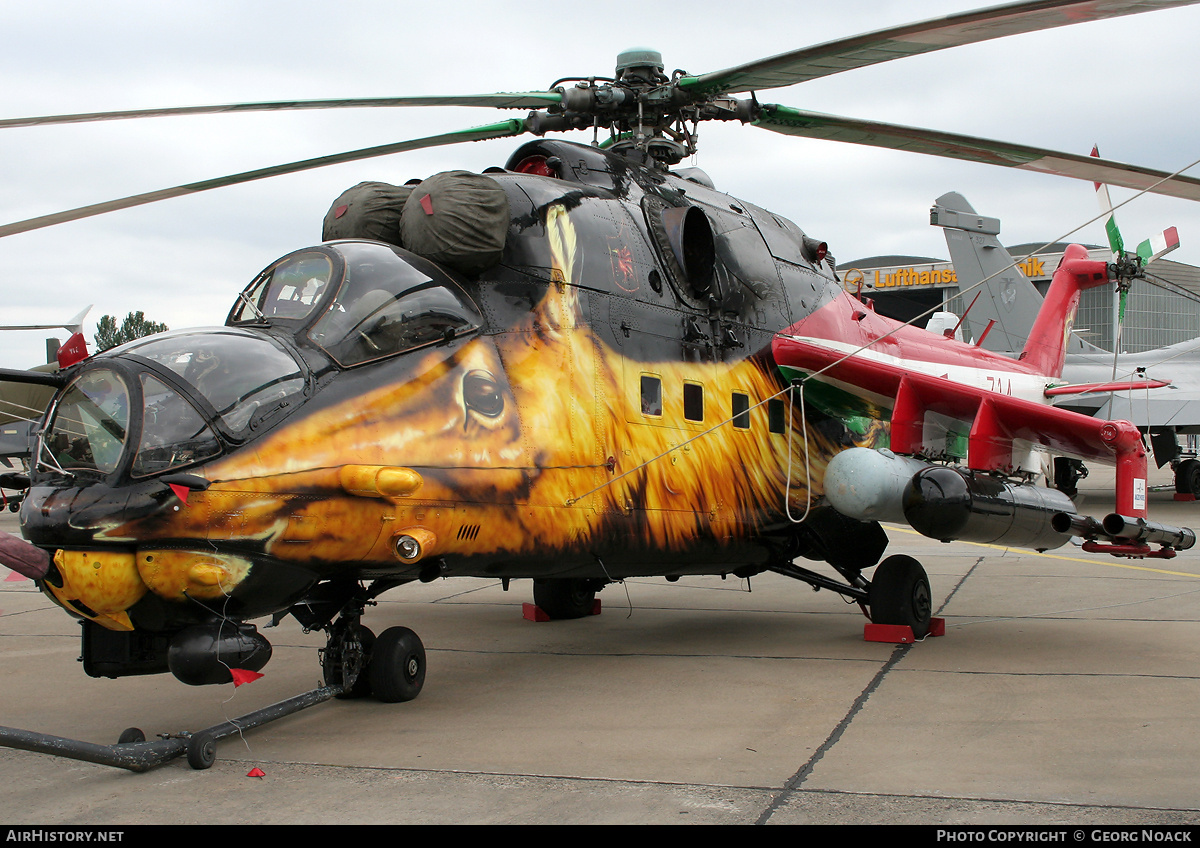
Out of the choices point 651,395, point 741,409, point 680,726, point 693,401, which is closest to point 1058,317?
point 741,409

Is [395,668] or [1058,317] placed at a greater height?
[1058,317]

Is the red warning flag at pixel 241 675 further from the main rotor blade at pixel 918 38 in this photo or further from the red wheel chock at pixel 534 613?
the red wheel chock at pixel 534 613

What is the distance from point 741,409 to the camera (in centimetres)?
805

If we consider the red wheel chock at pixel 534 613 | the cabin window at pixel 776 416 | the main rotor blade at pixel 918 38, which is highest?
the main rotor blade at pixel 918 38

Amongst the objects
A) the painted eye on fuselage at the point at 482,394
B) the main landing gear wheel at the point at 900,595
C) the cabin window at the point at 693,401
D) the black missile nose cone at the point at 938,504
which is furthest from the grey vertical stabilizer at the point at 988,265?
the painted eye on fuselage at the point at 482,394

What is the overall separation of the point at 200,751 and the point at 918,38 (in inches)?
217

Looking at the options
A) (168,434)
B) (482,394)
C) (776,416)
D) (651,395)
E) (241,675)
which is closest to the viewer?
(168,434)

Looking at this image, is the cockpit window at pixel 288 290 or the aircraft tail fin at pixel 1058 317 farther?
the aircraft tail fin at pixel 1058 317

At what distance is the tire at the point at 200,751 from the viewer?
500 centimetres

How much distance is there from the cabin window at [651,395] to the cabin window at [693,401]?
0.29 meters

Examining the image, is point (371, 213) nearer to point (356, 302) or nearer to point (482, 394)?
point (356, 302)

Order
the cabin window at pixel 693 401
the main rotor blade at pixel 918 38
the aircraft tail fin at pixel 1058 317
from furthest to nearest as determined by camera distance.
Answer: the aircraft tail fin at pixel 1058 317, the cabin window at pixel 693 401, the main rotor blade at pixel 918 38

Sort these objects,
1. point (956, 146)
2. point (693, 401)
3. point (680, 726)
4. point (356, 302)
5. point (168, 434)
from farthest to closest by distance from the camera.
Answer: point (956, 146), point (693, 401), point (680, 726), point (356, 302), point (168, 434)

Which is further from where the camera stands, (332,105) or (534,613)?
(534,613)
